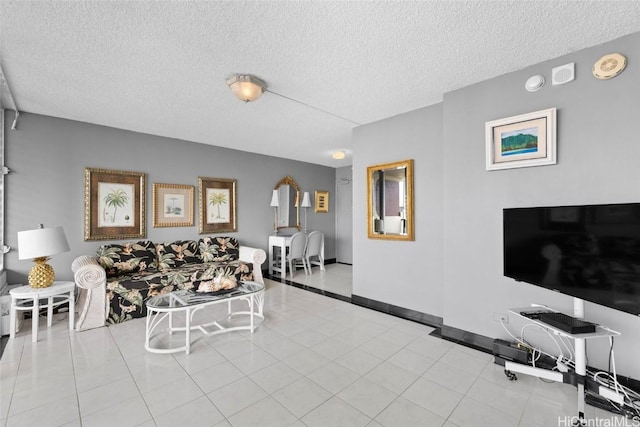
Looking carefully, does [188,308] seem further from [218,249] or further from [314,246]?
[314,246]

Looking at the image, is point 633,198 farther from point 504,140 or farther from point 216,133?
point 216,133

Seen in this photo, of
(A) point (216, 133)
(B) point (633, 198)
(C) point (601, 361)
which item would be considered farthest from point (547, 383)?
(A) point (216, 133)

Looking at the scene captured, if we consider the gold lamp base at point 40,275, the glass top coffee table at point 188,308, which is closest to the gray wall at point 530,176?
the glass top coffee table at point 188,308

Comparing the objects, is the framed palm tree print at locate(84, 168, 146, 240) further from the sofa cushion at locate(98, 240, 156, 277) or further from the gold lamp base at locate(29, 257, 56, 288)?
the gold lamp base at locate(29, 257, 56, 288)

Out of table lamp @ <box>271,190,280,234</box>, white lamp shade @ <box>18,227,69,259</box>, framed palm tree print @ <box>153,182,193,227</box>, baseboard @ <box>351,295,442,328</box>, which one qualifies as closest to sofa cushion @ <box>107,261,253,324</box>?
white lamp shade @ <box>18,227,69,259</box>

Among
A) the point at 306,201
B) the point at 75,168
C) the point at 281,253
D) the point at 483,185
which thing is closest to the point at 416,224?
the point at 483,185

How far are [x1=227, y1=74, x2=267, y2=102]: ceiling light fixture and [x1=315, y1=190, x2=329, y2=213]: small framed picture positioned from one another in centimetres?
424

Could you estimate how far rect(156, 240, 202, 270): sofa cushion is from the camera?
4102 mm

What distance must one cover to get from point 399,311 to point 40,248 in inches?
153

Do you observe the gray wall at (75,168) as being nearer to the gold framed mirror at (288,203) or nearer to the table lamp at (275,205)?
the table lamp at (275,205)

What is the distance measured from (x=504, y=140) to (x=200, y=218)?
14.6 feet

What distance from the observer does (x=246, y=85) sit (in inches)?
96.9

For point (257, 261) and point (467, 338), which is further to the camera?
point (257, 261)

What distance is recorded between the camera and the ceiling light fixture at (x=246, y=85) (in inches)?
96.0
